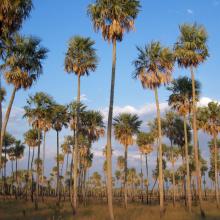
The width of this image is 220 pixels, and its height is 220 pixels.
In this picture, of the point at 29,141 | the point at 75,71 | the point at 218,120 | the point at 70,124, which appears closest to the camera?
the point at 75,71

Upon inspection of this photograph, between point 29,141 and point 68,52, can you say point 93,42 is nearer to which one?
point 68,52

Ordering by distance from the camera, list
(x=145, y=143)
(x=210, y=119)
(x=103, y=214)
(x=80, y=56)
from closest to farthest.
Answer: (x=103, y=214), (x=80, y=56), (x=210, y=119), (x=145, y=143)

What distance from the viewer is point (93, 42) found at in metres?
44.4

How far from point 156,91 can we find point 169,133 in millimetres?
22069

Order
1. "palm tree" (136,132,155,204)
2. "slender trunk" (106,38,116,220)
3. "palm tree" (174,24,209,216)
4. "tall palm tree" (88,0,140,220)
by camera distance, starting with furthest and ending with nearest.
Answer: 1. "palm tree" (136,132,155,204)
2. "palm tree" (174,24,209,216)
3. "tall palm tree" (88,0,140,220)
4. "slender trunk" (106,38,116,220)

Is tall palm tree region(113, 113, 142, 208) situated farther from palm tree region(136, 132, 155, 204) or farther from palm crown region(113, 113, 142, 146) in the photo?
palm tree region(136, 132, 155, 204)

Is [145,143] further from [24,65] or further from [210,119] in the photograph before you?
[24,65]

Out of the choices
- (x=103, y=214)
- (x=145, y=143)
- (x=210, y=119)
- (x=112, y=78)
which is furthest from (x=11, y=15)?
(x=145, y=143)

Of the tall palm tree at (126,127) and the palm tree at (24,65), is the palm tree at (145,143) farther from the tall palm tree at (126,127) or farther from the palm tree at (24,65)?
the palm tree at (24,65)

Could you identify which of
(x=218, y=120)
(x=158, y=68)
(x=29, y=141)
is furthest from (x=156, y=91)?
(x=29, y=141)

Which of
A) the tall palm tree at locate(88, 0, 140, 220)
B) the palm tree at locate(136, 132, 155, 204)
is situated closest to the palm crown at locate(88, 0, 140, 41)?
Answer: the tall palm tree at locate(88, 0, 140, 220)

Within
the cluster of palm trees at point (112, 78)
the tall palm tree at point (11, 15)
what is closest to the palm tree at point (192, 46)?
the cluster of palm trees at point (112, 78)

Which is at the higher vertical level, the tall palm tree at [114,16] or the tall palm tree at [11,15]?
the tall palm tree at [114,16]

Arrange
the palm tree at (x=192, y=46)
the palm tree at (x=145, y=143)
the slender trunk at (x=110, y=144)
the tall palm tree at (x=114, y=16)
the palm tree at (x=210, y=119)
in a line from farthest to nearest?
1. the palm tree at (x=145, y=143)
2. the palm tree at (x=210, y=119)
3. the palm tree at (x=192, y=46)
4. the tall palm tree at (x=114, y=16)
5. the slender trunk at (x=110, y=144)
